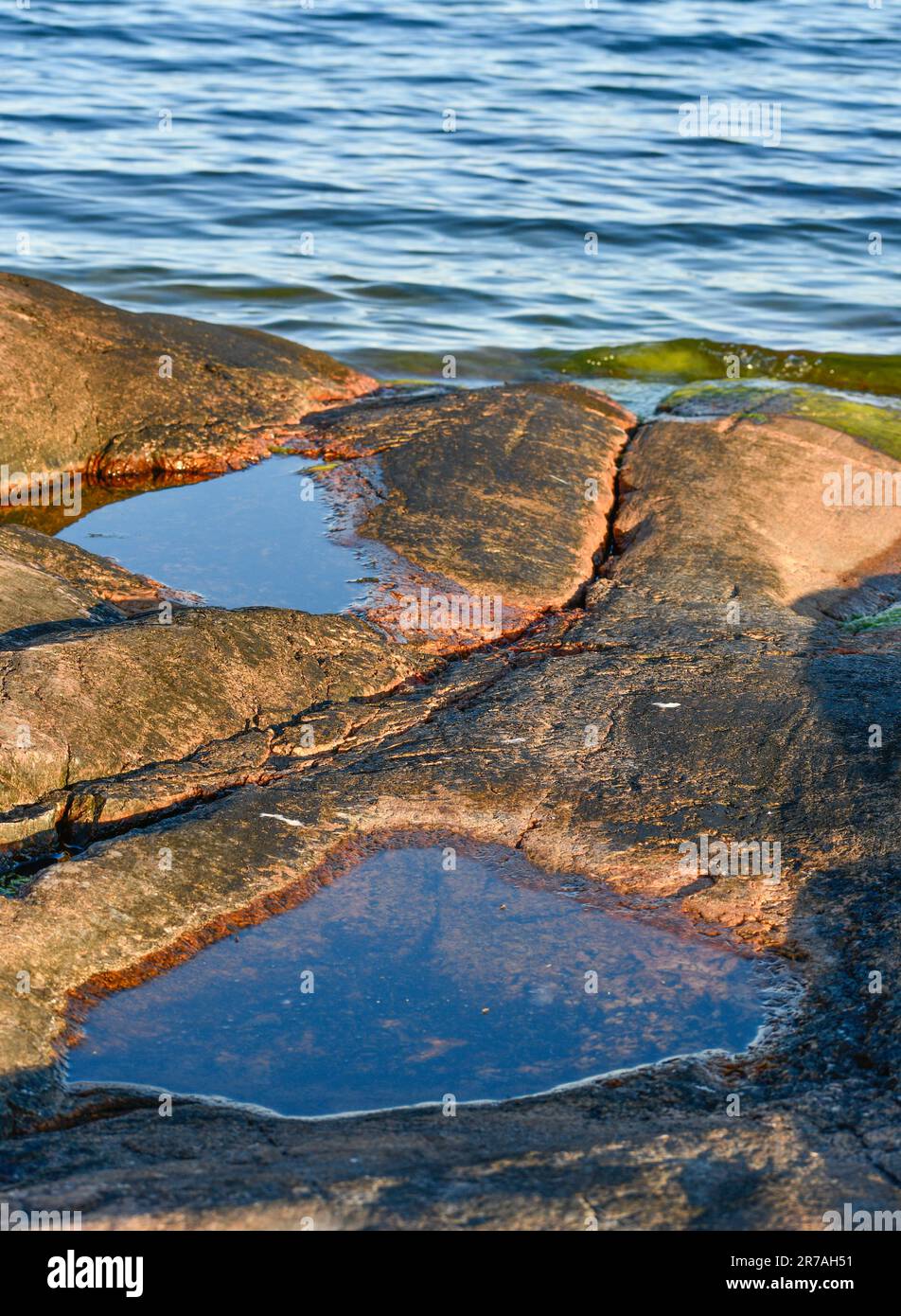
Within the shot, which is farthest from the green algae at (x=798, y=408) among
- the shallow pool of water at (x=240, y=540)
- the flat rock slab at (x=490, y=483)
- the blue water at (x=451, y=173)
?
the blue water at (x=451, y=173)

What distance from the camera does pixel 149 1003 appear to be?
3.43 m

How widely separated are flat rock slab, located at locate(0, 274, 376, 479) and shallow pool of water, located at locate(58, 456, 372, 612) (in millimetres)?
302

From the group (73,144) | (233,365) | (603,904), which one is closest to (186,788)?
(603,904)

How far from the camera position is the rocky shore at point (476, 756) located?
271cm

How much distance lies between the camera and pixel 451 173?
1639cm

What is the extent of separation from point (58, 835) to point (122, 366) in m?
4.20

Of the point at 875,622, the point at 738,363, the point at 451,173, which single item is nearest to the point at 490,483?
the point at 875,622

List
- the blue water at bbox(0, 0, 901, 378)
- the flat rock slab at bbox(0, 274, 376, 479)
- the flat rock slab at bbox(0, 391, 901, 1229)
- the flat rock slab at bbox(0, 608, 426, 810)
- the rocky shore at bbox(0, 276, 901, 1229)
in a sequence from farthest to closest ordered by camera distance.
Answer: the blue water at bbox(0, 0, 901, 378) < the flat rock slab at bbox(0, 274, 376, 479) < the flat rock slab at bbox(0, 608, 426, 810) < the rocky shore at bbox(0, 276, 901, 1229) < the flat rock slab at bbox(0, 391, 901, 1229)

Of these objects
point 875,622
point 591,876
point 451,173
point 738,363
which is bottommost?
point 591,876

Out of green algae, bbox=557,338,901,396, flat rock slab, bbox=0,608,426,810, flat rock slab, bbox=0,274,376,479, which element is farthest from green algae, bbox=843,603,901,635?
green algae, bbox=557,338,901,396

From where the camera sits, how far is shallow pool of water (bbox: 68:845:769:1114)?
325cm

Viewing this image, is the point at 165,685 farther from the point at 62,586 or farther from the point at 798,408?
the point at 798,408

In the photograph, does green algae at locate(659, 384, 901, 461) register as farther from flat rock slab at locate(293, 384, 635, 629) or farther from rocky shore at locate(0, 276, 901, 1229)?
flat rock slab at locate(293, 384, 635, 629)

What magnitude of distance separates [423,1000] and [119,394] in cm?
485
